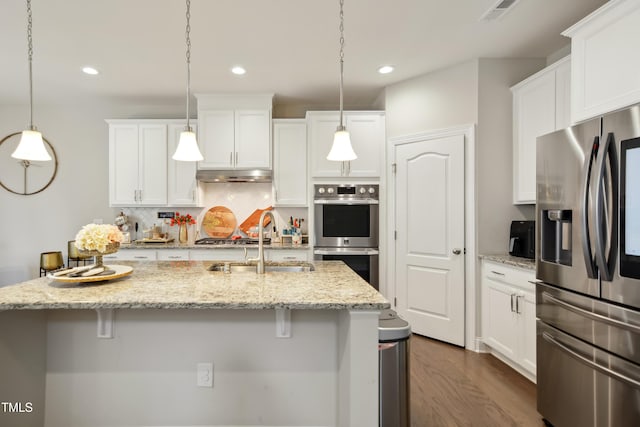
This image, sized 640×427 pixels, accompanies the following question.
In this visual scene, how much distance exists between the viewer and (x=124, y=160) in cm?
393

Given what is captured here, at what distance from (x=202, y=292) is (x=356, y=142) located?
2.70 m

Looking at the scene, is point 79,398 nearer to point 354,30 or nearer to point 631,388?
point 631,388

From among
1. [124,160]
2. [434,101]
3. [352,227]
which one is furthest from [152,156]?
[434,101]

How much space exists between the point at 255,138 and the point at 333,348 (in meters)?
2.77

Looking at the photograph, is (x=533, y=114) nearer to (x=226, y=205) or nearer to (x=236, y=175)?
(x=236, y=175)

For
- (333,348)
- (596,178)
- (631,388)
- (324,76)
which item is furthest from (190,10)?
(631,388)

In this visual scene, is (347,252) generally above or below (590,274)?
below

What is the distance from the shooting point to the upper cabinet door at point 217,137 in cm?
383

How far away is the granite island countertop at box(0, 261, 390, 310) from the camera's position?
1.31 metres

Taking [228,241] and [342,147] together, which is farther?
[228,241]

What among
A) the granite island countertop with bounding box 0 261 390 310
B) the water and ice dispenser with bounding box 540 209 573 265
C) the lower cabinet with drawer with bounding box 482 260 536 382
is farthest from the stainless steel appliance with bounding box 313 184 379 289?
the water and ice dispenser with bounding box 540 209 573 265

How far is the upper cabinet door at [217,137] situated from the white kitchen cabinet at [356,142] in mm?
979

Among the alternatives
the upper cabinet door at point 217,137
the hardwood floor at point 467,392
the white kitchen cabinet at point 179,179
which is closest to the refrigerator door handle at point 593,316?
the hardwood floor at point 467,392

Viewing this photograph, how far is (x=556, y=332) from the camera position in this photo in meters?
1.83
